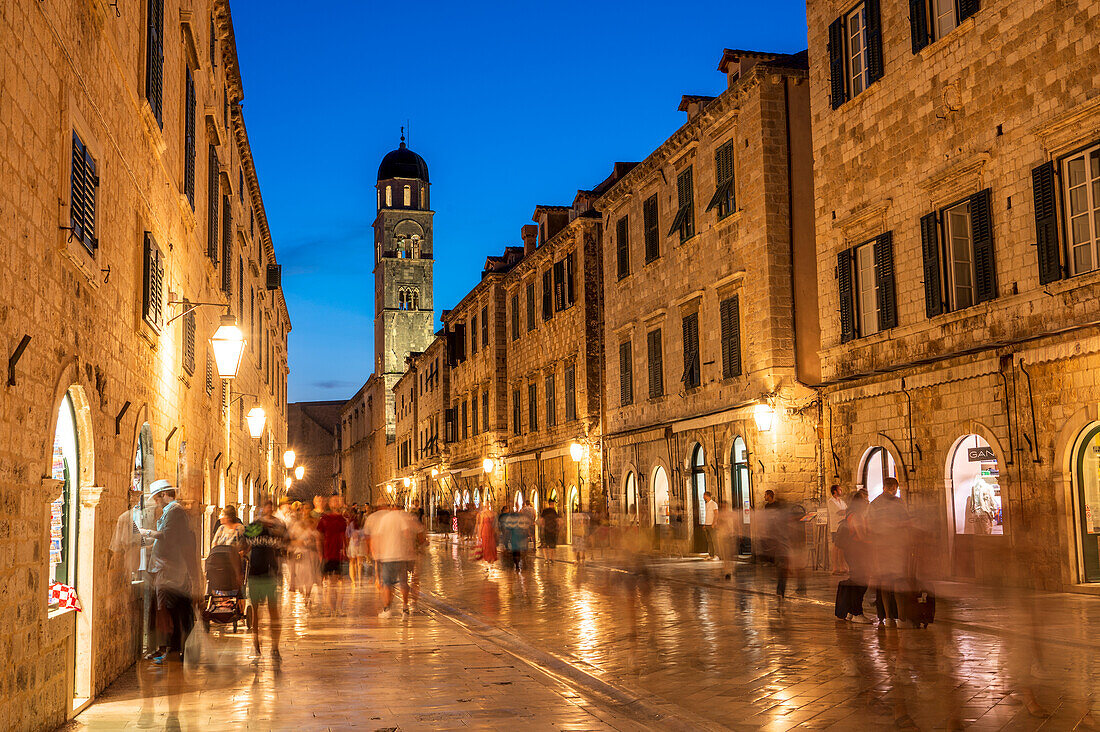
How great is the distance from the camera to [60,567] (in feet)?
29.1

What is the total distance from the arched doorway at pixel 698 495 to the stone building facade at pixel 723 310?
0.15 feet

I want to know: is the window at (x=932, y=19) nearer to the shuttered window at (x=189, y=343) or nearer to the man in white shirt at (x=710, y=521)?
the man in white shirt at (x=710, y=521)

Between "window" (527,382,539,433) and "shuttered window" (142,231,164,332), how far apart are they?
2889 cm

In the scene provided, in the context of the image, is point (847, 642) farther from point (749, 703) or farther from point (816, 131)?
point (816, 131)

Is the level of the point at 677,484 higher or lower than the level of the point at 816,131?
lower

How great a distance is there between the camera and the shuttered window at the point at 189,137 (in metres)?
16.2

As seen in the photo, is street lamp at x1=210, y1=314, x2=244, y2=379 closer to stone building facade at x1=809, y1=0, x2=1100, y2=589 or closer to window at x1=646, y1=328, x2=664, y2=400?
stone building facade at x1=809, y1=0, x2=1100, y2=589

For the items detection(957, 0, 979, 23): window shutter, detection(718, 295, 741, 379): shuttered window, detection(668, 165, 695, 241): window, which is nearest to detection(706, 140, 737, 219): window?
detection(668, 165, 695, 241): window

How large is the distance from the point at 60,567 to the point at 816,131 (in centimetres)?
1766

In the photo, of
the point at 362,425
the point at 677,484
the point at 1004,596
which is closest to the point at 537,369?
the point at 677,484

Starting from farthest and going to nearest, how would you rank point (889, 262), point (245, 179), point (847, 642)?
point (245, 179) → point (889, 262) → point (847, 642)

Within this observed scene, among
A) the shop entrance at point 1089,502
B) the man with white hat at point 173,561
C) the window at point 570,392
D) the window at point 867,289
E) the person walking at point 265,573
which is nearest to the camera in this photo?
the man with white hat at point 173,561

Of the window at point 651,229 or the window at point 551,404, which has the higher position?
the window at point 651,229

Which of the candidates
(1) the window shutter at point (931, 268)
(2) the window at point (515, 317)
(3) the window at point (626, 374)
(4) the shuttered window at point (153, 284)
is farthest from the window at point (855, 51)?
(2) the window at point (515, 317)
